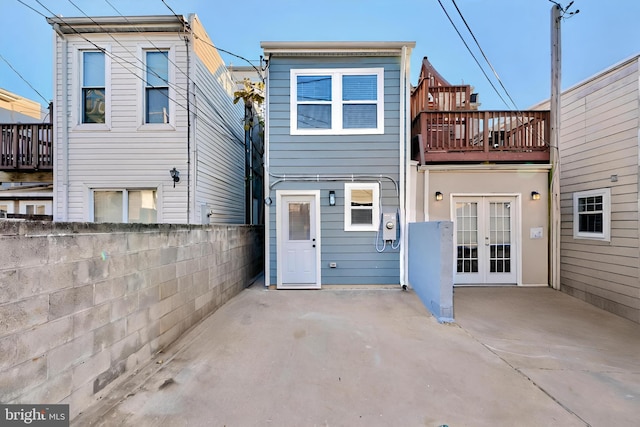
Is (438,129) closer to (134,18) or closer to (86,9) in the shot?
(134,18)

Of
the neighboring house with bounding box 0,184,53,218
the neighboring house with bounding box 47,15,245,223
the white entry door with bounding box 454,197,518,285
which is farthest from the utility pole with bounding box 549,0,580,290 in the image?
the neighboring house with bounding box 0,184,53,218

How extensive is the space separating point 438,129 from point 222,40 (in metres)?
5.78

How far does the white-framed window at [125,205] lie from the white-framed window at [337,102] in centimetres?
333

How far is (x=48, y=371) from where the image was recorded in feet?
5.54

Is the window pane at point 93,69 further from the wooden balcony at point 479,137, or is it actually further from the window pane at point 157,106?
the wooden balcony at point 479,137

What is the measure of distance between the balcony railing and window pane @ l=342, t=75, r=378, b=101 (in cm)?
632

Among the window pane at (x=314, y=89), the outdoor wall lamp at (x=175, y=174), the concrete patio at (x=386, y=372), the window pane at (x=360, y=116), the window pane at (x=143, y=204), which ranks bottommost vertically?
the concrete patio at (x=386, y=372)

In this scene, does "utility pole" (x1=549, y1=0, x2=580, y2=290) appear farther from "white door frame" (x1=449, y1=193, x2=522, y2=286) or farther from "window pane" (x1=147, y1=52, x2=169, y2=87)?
"window pane" (x1=147, y1=52, x2=169, y2=87)

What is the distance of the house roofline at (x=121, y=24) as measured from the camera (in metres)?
5.37

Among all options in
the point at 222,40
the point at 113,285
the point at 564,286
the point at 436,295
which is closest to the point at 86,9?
the point at 222,40

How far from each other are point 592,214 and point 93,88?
392 inches

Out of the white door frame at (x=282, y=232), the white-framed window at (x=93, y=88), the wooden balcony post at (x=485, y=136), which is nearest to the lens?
the white door frame at (x=282, y=232)

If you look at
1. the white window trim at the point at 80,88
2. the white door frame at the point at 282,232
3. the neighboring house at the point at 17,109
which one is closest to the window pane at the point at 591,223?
the white door frame at the point at 282,232

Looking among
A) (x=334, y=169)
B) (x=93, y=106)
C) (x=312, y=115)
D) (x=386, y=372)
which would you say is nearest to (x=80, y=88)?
(x=93, y=106)
